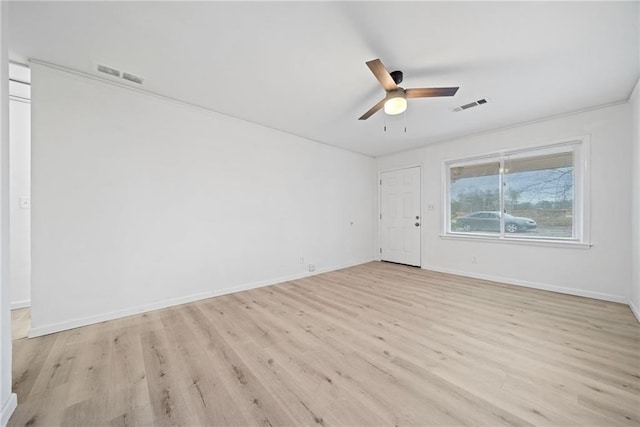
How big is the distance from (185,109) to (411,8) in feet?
8.97

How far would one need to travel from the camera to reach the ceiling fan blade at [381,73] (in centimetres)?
188

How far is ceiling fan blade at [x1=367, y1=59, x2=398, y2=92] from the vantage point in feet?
6.16

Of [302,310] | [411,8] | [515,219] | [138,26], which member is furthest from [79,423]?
[515,219]

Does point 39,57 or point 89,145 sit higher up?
point 39,57

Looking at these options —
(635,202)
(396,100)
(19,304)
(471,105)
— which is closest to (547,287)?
(635,202)

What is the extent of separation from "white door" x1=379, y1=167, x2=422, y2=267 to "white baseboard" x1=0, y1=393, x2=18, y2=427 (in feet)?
17.2

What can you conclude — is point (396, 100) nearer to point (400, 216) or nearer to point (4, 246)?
point (4, 246)

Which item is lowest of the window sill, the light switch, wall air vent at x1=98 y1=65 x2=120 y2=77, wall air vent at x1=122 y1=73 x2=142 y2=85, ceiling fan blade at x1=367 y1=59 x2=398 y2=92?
the window sill

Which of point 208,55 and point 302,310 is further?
point 302,310

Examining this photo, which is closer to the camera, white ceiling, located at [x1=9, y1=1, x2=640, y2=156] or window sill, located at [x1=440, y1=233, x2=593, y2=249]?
white ceiling, located at [x1=9, y1=1, x2=640, y2=156]

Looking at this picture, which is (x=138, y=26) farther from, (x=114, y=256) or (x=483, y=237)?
(x=483, y=237)

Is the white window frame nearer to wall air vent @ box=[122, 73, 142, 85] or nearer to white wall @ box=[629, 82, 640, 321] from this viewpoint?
white wall @ box=[629, 82, 640, 321]

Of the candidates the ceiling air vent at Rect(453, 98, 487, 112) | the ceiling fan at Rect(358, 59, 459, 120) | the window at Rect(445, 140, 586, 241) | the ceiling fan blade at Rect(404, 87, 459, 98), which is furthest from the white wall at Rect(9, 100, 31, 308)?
the window at Rect(445, 140, 586, 241)

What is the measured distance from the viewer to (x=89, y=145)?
2.43 meters
